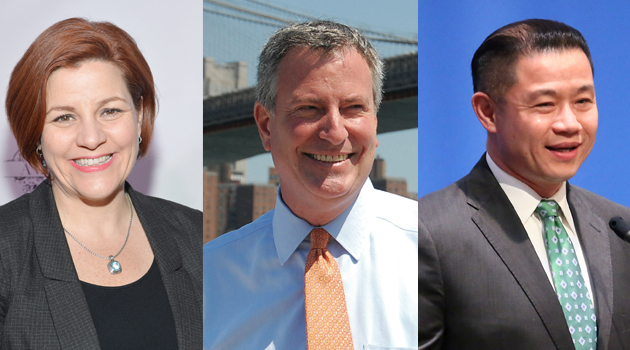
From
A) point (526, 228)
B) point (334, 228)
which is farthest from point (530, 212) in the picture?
point (334, 228)

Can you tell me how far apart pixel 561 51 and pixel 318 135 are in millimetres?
1127

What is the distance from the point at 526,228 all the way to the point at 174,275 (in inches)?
58.6

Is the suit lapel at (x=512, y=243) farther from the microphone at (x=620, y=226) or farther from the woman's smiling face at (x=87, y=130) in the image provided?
the woman's smiling face at (x=87, y=130)

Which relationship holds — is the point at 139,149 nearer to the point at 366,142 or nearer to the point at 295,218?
the point at 295,218

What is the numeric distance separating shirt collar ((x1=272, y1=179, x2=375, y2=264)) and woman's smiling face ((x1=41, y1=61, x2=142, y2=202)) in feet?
2.21

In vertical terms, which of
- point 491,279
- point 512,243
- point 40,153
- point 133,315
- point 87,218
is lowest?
point 133,315

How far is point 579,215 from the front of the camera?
272 cm

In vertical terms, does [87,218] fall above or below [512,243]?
above

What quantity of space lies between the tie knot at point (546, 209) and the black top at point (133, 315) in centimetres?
161

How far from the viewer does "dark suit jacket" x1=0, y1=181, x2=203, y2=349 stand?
88.4 inches

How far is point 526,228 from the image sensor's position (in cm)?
261

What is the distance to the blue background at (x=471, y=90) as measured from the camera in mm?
2629

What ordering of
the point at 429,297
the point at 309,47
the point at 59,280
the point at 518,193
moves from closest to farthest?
the point at 59,280, the point at 309,47, the point at 429,297, the point at 518,193

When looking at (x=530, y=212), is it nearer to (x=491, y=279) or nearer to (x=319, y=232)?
(x=491, y=279)
